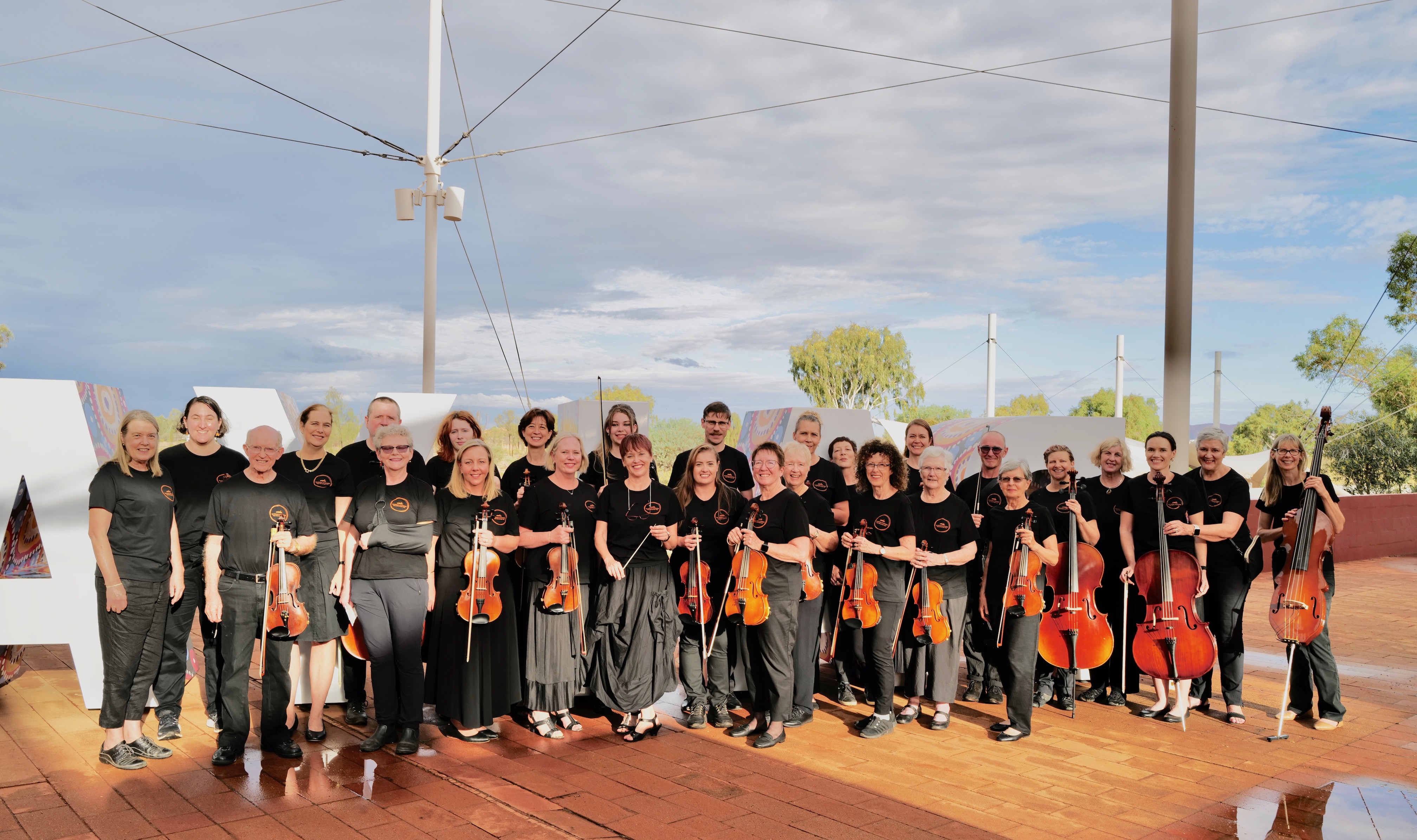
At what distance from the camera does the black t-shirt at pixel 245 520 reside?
480 centimetres

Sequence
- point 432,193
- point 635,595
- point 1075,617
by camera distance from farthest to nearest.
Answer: point 432,193, point 1075,617, point 635,595

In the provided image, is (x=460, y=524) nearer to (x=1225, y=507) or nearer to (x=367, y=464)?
(x=367, y=464)

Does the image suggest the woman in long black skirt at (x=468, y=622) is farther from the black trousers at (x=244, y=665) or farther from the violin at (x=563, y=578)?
the black trousers at (x=244, y=665)

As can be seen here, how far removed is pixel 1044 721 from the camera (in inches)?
239

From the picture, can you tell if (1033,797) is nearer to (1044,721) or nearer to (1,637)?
(1044,721)

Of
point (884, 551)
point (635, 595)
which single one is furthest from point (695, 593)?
point (884, 551)

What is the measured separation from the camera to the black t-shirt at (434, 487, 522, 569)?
Result: 17.5 feet

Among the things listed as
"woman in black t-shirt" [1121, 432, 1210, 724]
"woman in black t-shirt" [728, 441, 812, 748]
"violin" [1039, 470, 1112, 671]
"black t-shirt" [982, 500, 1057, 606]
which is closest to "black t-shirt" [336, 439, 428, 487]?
"woman in black t-shirt" [728, 441, 812, 748]

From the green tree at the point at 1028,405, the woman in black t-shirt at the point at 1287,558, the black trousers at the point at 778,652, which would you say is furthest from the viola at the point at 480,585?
the green tree at the point at 1028,405

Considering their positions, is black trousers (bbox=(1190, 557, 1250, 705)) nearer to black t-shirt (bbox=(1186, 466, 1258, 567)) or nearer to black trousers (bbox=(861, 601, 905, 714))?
black t-shirt (bbox=(1186, 466, 1258, 567))

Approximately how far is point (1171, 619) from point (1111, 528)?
2.46 feet

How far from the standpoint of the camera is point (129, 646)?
4.81m

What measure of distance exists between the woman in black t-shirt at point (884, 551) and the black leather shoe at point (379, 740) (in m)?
2.67

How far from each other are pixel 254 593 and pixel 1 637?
208 cm
